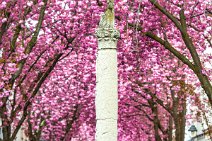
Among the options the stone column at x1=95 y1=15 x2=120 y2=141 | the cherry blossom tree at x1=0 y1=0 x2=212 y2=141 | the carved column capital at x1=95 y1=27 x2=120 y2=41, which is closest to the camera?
the stone column at x1=95 y1=15 x2=120 y2=141

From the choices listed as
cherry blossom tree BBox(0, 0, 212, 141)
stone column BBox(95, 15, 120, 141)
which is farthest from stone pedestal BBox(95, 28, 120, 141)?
cherry blossom tree BBox(0, 0, 212, 141)

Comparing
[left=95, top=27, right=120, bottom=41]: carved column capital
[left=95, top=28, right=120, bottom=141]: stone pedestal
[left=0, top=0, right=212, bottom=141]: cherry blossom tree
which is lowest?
[left=95, top=28, right=120, bottom=141]: stone pedestal

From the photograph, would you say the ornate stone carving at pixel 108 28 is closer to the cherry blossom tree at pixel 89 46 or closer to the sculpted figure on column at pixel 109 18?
the sculpted figure on column at pixel 109 18

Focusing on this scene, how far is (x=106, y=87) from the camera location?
8.52 meters

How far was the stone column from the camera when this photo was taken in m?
8.41

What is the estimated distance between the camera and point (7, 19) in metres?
14.0

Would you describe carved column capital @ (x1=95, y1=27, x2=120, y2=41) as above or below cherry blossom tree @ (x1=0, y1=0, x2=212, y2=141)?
below

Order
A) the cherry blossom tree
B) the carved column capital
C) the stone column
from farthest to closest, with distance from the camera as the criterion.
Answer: the cherry blossom tree < the carved column capital < the stone column

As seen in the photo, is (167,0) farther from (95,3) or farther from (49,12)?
(49,12)

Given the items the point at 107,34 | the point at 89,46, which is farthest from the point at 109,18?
the point at 89,46

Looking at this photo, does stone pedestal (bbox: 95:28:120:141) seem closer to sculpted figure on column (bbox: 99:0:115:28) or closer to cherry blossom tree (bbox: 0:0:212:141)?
sculpted figure on column (bbox: 99:0:115:28)

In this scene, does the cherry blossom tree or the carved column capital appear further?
the cherry blossom tree

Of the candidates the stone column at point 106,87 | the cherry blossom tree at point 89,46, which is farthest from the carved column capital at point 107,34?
the cherry blossom tree at point 89,46

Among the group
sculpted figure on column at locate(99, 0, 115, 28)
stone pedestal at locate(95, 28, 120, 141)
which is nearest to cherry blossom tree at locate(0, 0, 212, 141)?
sculpted figure on column at locate(99, 0, 115, 28)
